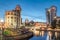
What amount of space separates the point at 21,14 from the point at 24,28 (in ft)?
1.04

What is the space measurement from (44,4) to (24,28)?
69 centimetres

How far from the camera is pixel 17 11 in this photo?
117 inches

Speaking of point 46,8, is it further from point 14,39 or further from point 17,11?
point 14,39

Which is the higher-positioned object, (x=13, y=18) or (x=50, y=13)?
(x=50, y=13)

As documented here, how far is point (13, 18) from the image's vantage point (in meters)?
2.92

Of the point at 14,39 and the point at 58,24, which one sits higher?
the point at 58,24

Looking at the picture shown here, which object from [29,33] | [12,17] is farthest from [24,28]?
[12,17]

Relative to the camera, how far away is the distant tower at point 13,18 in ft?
9.57

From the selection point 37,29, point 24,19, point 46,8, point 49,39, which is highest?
point 46,8

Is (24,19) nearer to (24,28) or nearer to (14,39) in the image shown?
(24,28)

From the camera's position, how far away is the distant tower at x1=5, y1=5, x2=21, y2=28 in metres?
2.92

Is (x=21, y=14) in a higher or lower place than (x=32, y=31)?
higher

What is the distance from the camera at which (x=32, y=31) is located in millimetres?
3018

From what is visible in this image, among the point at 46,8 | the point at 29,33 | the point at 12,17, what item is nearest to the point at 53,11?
the point at 46,8
